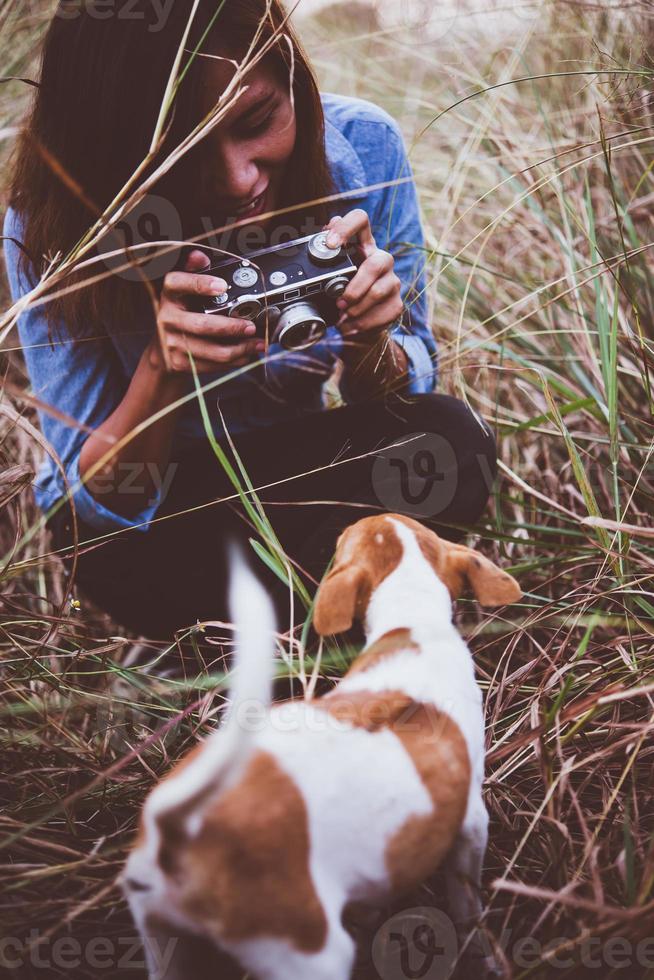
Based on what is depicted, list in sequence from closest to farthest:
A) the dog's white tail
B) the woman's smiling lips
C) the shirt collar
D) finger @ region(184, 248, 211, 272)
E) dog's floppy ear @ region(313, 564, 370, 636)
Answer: the dog's white tail → dog's floppy ear @ region(313, 564, 370, 636) → finger @ region(184, 248, 211, 272) → the woman's smiling lips → the shirt collar

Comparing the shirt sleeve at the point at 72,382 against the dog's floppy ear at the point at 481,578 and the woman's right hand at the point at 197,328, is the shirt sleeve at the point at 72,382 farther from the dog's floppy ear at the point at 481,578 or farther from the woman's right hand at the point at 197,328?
the dog's floppy ear at the point at 481,578

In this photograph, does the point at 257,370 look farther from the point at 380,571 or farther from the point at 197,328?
the point at 380,571

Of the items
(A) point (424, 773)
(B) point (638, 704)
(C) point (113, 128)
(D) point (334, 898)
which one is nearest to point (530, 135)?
(C) point (113, 128)

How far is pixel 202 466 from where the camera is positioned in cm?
165

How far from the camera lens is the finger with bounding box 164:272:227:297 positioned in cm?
123

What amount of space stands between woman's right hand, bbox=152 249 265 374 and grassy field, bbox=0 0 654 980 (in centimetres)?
28

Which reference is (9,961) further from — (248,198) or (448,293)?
(448,293)

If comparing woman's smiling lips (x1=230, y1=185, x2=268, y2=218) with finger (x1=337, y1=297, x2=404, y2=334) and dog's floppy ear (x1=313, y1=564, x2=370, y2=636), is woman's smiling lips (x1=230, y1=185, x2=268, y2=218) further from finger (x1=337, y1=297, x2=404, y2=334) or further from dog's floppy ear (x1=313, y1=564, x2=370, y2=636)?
dog's floppy ear (x1=313, y1=564, x2=370, y2=636)

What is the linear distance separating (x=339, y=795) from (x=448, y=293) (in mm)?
1818

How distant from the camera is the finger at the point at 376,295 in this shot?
1.33 meters

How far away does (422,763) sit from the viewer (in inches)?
32.3

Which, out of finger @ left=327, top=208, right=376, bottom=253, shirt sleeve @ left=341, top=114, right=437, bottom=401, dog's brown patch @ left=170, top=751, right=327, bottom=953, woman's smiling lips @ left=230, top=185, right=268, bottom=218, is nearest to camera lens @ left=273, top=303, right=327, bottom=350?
finger @ left=327, top=208, right=376, bottom=253

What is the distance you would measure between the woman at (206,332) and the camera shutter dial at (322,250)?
0.02m

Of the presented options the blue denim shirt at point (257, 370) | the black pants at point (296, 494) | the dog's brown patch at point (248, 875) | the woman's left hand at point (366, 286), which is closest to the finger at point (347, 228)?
the woman's left hand at point (366, 286)
